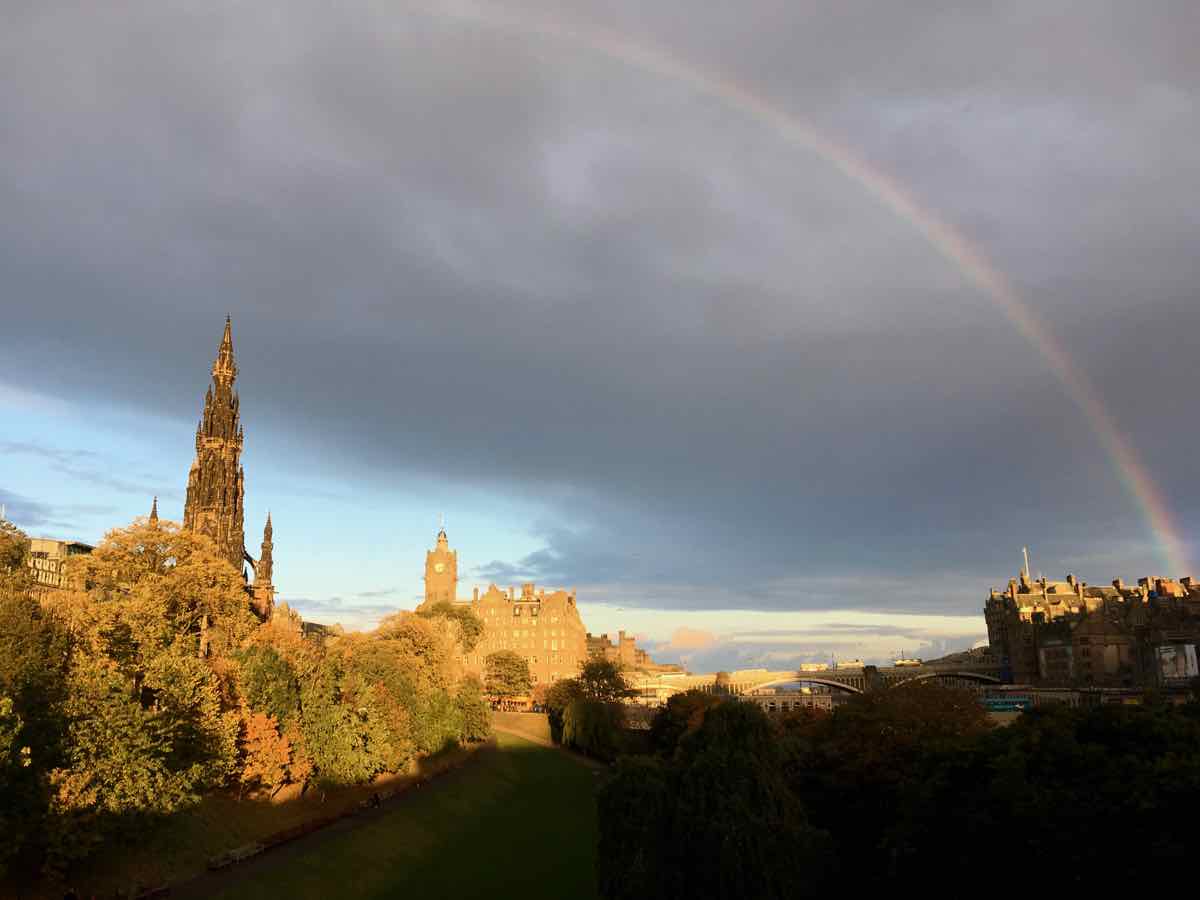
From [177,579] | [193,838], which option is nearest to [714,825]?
[193,838]

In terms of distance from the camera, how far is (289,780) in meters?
67.3

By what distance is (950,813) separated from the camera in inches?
1420

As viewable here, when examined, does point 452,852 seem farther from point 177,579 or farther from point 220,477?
point 220,477

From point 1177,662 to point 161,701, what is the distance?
17313 centimetres

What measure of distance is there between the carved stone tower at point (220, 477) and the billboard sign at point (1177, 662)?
153781mm

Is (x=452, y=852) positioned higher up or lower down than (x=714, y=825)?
lower down

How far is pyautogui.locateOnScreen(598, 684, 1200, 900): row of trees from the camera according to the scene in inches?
1196

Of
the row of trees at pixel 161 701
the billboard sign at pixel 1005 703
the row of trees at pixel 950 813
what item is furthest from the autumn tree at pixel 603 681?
the row of trees at pixel 950 813

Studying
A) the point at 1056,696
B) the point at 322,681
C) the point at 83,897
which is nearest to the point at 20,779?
the point at 83,897

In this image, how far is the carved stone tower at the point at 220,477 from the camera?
12581cm

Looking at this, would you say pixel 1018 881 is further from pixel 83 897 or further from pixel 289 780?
pixel 289 780

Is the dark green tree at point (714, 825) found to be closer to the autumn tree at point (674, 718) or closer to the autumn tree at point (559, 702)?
the autumn tree at point (674, 718)

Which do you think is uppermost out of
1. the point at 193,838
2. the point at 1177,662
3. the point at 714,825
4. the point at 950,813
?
the point at 1177,662

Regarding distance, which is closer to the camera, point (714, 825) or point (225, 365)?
point (714, 825)
